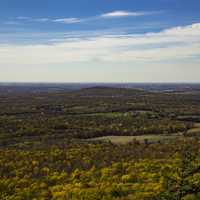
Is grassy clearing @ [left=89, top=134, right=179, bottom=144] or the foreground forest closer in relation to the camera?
the foreground forest

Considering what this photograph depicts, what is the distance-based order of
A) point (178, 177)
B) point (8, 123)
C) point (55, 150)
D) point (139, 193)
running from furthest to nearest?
1. point (8, 123)
2. point (55, 150)
3. point (139, 193)
4. point (178, 177)

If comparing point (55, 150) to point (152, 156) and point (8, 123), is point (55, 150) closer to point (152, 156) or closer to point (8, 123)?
point (152, 156)

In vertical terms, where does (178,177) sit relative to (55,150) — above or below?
above

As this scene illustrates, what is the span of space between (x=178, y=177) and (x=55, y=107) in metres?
140

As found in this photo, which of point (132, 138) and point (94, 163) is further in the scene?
point (132, 138)

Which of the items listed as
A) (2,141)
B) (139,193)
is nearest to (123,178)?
(139,193)

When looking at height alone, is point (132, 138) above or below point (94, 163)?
below

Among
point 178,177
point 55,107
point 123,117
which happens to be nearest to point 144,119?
point 123,117

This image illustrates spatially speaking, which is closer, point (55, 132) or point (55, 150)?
→ point (55, 150)

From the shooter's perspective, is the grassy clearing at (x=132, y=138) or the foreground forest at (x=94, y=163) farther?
the grassy clearing at (x=132, y=138)

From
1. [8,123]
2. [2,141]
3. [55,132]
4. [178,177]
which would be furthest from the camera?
[8,123]

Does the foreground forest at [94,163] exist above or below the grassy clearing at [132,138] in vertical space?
above

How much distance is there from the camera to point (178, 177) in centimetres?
2942

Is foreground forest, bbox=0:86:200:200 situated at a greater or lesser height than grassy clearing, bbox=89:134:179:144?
greater
